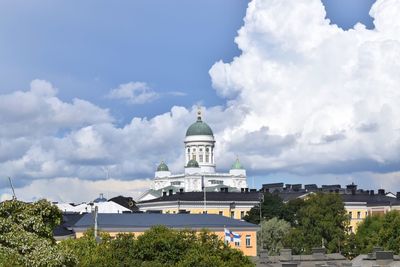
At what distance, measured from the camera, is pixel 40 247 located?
117 ft

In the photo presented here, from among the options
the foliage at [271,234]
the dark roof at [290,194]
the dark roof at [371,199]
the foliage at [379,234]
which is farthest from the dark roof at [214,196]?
the foliage at [379,234]

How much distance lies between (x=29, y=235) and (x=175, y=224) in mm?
71954

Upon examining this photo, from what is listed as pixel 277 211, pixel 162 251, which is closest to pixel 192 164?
pixel 277 211

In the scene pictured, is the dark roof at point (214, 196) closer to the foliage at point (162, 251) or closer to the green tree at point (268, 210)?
the green tree at point (268, 210)

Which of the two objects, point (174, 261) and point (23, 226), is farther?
point (174, 261)

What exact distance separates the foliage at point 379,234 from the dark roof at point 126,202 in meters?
64.9

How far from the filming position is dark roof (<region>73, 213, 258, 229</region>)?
10416cm

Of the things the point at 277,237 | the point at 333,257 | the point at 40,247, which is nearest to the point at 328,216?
the point at 277,237

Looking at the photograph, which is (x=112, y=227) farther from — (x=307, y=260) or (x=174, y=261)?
(x=174, y=261)

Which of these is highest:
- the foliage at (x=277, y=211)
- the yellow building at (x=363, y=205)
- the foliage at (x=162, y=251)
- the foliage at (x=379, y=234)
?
the yellow building at (x=363, y=205)

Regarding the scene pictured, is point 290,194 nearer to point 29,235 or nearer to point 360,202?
point 360,202

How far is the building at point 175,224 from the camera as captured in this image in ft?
340

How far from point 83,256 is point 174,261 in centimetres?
1056

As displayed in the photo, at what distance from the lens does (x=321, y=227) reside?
110m
